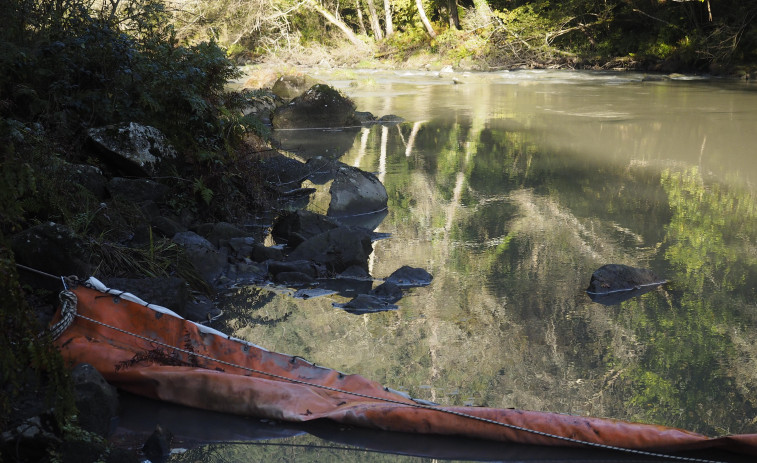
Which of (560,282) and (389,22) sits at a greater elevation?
(389,22)

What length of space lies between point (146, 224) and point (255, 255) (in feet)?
3.16

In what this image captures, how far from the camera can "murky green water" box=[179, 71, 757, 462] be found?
4457mm

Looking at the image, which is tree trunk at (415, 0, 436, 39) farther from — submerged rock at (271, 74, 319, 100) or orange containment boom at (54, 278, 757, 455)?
orange containment boom at (54, 278, 757, 455)

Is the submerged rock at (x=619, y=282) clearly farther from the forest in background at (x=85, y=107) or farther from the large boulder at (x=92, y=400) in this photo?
the large boulder at (x=92, y=400)

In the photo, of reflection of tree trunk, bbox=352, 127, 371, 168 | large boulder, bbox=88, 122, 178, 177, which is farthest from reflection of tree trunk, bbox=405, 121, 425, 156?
large boulder, bbox=88, 122, 178, 177

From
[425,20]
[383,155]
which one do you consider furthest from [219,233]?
[425,20]

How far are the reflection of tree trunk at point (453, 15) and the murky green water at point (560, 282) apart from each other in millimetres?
23383

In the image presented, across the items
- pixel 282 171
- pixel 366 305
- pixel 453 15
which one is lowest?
pixel 366 305

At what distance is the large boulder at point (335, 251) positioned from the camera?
645cm

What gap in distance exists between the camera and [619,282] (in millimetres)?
5922

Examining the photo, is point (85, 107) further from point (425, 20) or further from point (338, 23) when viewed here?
point (338, 23)

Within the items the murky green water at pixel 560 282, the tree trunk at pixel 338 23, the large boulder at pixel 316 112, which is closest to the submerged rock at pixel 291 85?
the large boulder at pixel 316 112

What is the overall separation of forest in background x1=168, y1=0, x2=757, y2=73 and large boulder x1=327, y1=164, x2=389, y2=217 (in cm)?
1606

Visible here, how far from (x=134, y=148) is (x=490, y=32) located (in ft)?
87.2
